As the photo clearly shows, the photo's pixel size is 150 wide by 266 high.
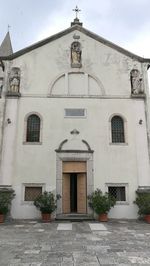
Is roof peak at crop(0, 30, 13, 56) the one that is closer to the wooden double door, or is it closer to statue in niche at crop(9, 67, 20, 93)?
statue in niche at crop(9, 67, 20, 93)

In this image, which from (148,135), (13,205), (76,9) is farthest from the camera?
(76,9)

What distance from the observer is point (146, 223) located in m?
12.5

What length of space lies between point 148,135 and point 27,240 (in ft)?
30.5

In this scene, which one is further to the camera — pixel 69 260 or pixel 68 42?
pixel 68 42

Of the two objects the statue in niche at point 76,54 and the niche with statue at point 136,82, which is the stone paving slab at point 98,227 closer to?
the niche with statue at point 136,82

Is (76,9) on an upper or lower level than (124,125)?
upper

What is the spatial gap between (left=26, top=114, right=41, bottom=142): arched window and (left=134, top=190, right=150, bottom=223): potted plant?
639cm

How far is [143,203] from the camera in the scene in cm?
1295

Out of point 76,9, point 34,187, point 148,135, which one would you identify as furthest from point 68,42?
point 34,187

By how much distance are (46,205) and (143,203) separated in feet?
16.2

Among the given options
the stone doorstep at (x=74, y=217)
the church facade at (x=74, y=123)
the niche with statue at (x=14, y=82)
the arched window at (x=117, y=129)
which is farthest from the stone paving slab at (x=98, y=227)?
the niche with statue at (x=14, y=82)

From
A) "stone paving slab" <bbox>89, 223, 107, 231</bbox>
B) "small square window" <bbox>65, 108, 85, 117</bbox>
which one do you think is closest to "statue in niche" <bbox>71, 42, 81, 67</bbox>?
"small square window" <bbox>65, 108, 85, 117</bbox>

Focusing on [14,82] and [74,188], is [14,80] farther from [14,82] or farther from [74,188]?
[74,188]

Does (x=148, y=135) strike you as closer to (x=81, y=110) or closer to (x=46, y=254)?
(x=81, y=110)
